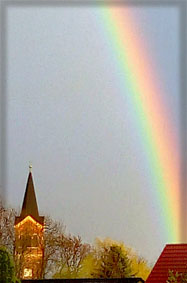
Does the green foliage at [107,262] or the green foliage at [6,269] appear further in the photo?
the green foliage at [107,262]

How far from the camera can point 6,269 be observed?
10.0 meters

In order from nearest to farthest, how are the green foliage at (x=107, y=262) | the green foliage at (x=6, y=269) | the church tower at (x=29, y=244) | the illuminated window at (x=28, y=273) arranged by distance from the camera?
1. the green foliage at (x=6, y=269)
2. the green foliage at (x=107, y=262)
3. the church tower at (x=29, y=244)
4. the illuminated window at (x=28, y=273)

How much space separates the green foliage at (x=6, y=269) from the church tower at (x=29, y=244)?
409 inches

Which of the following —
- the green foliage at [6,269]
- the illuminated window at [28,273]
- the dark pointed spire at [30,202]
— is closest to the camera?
the green foliage at [6,269]

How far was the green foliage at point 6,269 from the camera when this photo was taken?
9.98 m

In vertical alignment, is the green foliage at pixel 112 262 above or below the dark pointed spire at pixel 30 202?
below

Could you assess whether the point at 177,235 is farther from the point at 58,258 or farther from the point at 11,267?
the point at 11,267

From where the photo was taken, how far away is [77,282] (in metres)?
12.6

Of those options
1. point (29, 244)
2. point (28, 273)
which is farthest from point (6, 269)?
point (28, 273)

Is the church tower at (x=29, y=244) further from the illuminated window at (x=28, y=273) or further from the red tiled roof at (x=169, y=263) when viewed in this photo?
the red tiled roof at (x=169, y=263)

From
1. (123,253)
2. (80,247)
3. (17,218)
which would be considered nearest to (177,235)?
(123,253)

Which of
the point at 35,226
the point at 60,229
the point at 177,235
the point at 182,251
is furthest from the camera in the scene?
the point at 35,226

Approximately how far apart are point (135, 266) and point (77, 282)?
939 cm

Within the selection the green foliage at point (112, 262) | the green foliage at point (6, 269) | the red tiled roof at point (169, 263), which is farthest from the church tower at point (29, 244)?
the green foliage at point (6, 269)
